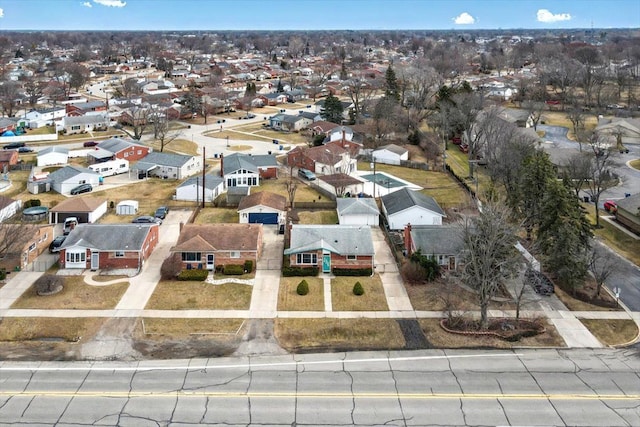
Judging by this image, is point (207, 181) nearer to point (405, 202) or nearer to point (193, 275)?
point (405, 202)

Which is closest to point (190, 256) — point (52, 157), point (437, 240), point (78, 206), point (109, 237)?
point (109, 237)

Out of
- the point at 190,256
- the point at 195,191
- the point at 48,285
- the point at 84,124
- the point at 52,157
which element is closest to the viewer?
the point at 48,285

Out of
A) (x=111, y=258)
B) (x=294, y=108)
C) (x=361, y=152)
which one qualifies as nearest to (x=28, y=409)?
(x=111, y=258)

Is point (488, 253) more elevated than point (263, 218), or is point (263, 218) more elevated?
point (488, 253)

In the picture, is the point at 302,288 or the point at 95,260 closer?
the point at 302,288

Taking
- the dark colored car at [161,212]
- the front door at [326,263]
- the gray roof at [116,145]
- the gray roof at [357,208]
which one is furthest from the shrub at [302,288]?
the gray roof at [116,145]

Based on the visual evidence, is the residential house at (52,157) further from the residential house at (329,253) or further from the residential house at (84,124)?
the residential house at (329,253)

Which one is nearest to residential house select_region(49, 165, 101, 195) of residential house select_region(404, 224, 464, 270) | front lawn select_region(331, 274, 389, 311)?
front lawn select_region(331, 274, 389, 311)
